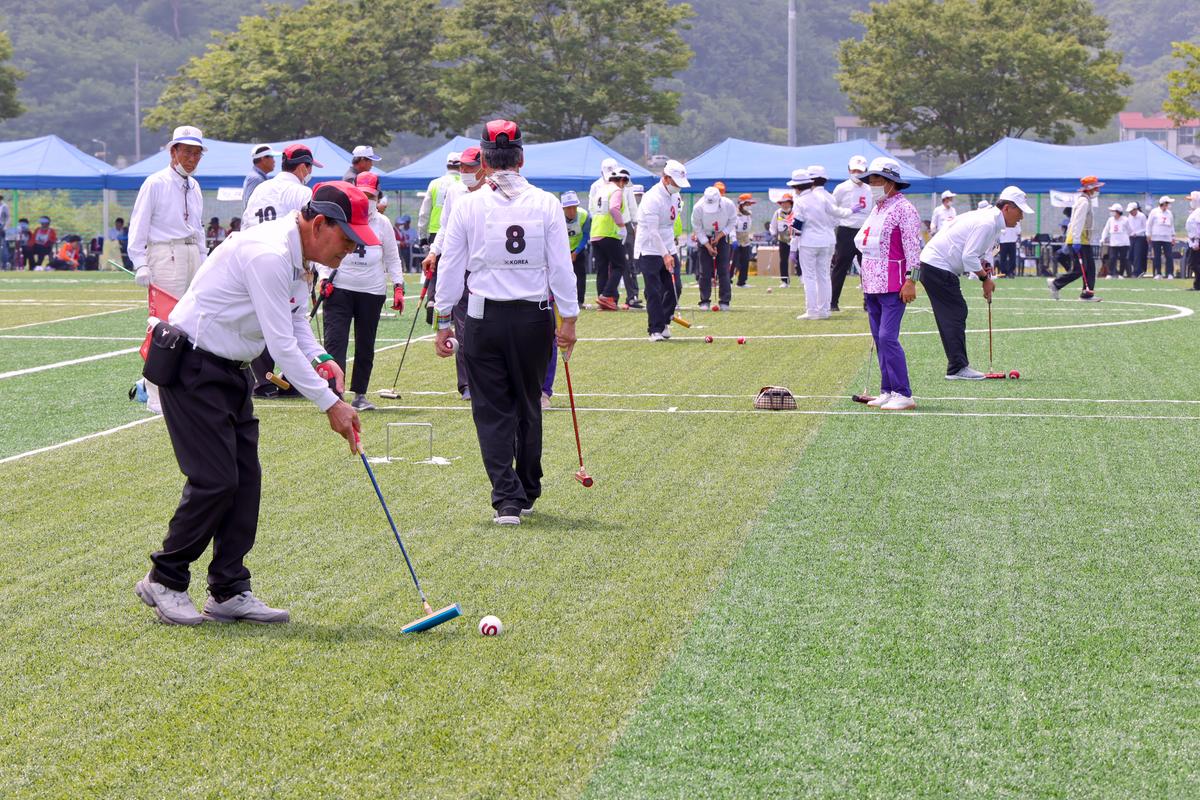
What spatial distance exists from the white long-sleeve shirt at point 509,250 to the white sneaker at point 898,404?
511 centimetres

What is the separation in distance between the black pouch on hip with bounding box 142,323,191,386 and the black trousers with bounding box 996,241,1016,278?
121ft

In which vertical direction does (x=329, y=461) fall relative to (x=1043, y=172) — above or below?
below

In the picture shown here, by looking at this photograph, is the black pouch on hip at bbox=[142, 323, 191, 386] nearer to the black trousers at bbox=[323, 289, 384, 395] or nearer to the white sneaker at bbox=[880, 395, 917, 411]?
the black trousers at bbox=[323, 289, 384, 395]

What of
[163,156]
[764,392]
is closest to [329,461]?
[764,392]

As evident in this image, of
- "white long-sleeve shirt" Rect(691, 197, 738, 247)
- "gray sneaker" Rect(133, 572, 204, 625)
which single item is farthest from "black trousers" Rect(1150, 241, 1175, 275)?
→ "gray sneaker" Rect(133, 572, 204, 625)

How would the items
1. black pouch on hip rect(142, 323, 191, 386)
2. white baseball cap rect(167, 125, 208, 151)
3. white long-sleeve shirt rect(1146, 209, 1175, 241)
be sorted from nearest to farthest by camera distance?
black pouch on hip rect(142, 323, 191, 386), white baseball cap rect(167, 125, 208, 151), white long-sleeve shirt rect(1146, 209, 1175, 241)

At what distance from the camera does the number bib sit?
8.79m

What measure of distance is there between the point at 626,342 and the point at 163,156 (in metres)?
26.3

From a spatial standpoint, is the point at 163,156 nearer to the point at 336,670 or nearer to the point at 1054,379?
the point at 1054,379

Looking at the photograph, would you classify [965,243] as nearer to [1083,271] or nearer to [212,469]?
[212,469]

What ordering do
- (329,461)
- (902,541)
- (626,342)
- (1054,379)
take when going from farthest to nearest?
1. (626,342)
2. (1054,379)
3. (329,461)
4. (902,541)

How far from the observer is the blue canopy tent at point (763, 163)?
43438 mm

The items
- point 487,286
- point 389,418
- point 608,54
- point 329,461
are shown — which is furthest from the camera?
point 608,54

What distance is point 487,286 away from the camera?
8.88 meters
